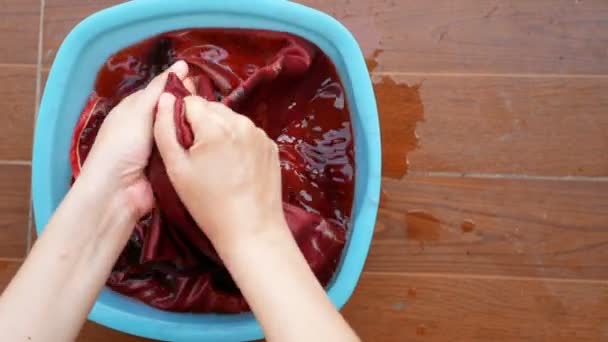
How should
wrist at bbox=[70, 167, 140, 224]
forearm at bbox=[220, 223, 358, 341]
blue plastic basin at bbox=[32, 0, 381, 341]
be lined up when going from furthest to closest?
blue plastic basin at bbox=[32, 0, 381, 341], wrist at bbox=[70, 167, 140, 224], forearm at bbox=[220, 223, 358, 341]

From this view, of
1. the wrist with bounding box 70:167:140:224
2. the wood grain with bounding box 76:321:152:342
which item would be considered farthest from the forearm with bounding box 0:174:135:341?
the wood grain with bounding box 76:321:152:342

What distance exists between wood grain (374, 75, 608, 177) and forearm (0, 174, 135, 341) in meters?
0.44

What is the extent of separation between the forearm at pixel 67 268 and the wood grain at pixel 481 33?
1.56ft

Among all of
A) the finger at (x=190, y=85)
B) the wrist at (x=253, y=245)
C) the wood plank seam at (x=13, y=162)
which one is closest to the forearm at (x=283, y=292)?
the wrist at (x=253, y=245)

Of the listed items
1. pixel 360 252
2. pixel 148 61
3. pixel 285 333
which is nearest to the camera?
pixel 285 333

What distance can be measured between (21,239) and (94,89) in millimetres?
260

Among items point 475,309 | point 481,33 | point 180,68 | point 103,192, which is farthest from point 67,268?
point 481,33

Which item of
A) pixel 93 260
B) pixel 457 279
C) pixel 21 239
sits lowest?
pixel 457 279

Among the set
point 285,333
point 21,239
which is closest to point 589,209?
point 285,333

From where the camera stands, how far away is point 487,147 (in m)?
0.94

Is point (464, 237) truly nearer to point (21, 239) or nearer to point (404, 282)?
point (404, 282)

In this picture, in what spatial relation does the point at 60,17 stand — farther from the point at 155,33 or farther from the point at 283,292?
the point at 283,292

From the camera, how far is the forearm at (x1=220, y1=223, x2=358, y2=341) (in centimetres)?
54

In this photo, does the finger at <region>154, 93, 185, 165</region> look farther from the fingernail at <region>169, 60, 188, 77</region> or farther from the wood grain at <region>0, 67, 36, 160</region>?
the wood grain at <region>0, 67, 36, 160</region>
